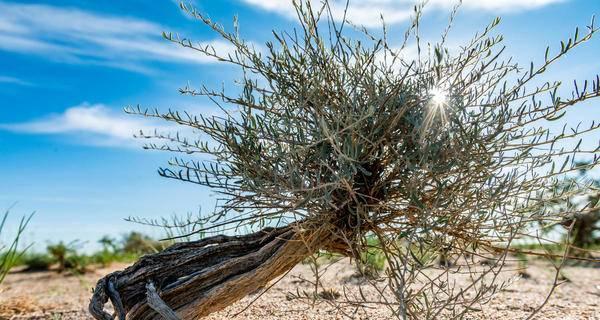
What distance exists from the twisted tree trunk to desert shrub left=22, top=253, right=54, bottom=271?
27.8 ft

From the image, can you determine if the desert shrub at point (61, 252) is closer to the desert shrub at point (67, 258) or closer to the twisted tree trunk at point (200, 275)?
the desert shrub at point (67, 258)

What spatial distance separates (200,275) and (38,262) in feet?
29.3

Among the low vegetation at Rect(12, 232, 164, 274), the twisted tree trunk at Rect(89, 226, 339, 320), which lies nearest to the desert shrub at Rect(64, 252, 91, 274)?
the low vegetation at Rect(12, 232, 164, 274)

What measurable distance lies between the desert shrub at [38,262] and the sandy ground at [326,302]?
196cm

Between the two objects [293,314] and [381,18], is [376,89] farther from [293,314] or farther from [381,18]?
[293,314]

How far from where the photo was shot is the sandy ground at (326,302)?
4.27m

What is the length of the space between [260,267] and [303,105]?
979mm

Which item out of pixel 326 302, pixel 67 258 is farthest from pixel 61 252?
pixel 326 302

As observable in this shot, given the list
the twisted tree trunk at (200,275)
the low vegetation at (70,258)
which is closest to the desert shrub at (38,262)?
the low vegetation at (70,258)

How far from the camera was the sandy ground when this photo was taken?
168 inches

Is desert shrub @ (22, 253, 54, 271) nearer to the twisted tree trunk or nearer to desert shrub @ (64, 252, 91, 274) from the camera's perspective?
desert shrub @ (64, 252, 91, 274)

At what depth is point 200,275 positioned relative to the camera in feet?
10.4

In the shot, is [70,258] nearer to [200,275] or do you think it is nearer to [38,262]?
[38,262]

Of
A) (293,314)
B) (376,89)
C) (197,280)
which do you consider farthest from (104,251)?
(376,89)
